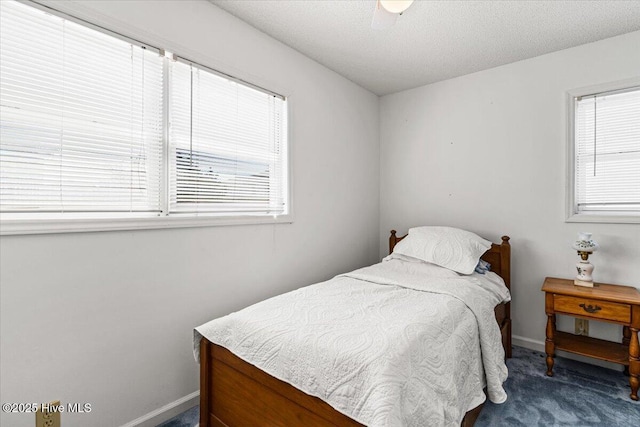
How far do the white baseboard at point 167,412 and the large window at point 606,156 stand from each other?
10.5ft

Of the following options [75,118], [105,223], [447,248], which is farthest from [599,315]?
[75,118]

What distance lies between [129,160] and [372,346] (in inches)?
62.9

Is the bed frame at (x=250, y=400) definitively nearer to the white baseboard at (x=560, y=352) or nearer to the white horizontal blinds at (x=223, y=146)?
the white horizontal blinds at (x=223, y=146)

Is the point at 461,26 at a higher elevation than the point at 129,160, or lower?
higher

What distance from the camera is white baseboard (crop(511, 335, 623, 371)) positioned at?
245 cm

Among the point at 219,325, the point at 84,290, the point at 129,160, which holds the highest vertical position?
the point at 129,160

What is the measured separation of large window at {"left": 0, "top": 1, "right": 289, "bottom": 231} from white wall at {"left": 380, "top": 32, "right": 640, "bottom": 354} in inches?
76.2

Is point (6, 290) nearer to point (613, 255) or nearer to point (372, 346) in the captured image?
point (372, 346)

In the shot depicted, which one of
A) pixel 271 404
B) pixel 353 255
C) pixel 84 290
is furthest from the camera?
pixel 353 255

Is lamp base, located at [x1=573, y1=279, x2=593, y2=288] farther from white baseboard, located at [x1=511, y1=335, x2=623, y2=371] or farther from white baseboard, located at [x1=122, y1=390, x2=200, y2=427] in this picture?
white baseboard, located at [x1=122, y1=390, x2=200, y2=427]

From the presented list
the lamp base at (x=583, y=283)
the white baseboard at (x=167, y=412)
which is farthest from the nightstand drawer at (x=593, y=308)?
the white baseboard at (x=167, y=412)

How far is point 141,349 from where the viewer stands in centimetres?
176

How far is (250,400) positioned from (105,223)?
1.15 metres

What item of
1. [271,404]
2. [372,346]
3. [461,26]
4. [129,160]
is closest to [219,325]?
[271,404]
